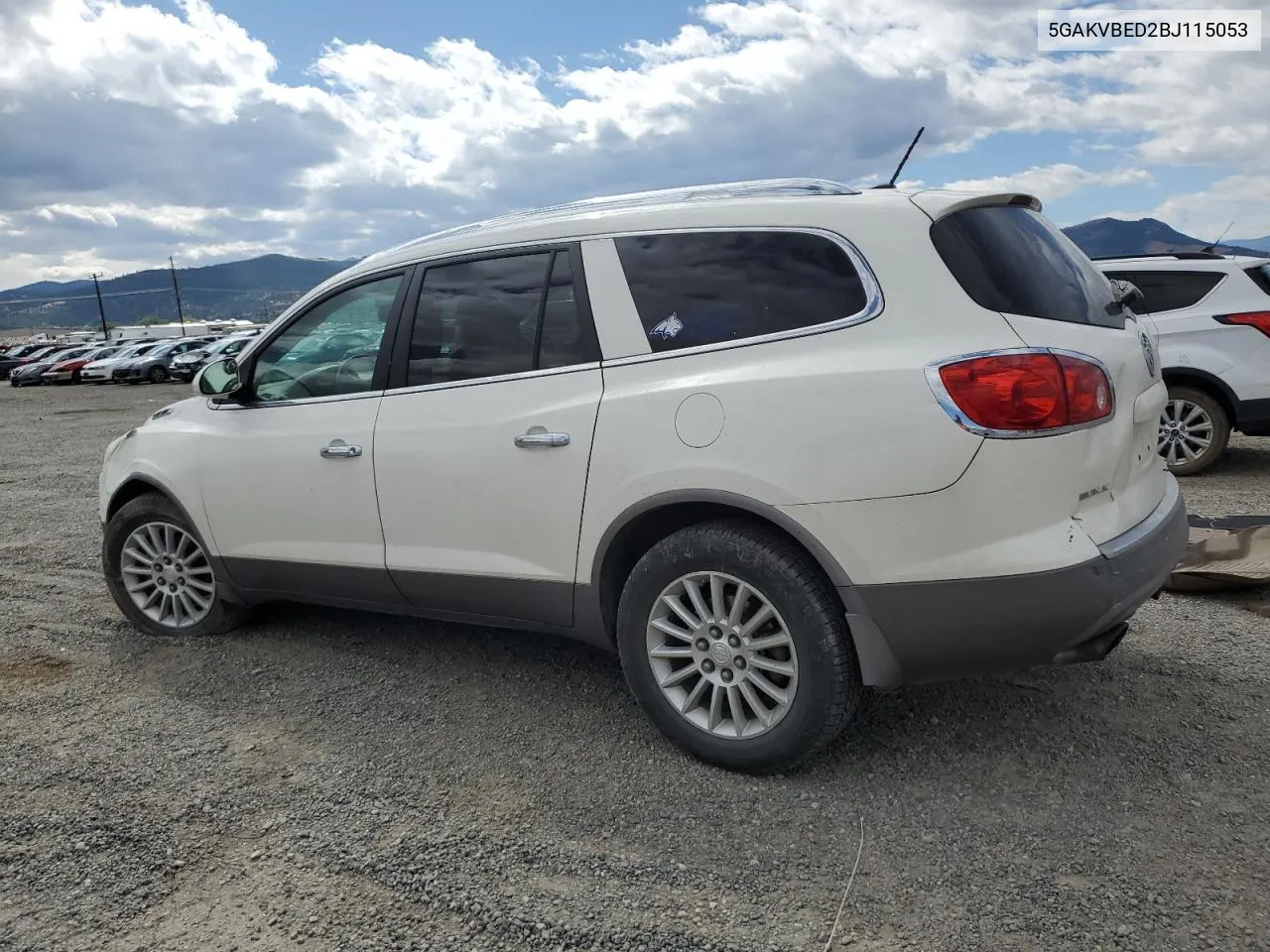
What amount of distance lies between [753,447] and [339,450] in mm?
1799

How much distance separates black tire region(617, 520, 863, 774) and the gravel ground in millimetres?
120

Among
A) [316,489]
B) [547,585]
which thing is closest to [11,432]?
[316,489]

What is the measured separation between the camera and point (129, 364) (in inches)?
1415

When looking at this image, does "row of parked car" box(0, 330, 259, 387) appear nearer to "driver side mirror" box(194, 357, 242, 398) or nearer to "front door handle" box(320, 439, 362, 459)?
"driver side mirror" box(194, 357, 242, 398)

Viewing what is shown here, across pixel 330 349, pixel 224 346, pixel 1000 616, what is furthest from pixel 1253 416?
pixel 224 346

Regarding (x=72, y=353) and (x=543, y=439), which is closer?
(x=543, y=439)

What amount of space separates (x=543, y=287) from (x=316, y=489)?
1309mm

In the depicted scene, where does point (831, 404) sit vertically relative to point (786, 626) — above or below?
above

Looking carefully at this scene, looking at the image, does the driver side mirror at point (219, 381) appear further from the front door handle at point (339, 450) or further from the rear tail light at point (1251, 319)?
the rear tail light at point (1251, 319)

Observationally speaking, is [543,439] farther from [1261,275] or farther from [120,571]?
[1261,275]

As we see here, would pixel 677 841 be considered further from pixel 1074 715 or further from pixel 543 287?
pixel 543 287

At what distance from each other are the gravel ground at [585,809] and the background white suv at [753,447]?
14.6 inches

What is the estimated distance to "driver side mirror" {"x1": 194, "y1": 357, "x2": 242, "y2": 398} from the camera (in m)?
4.34

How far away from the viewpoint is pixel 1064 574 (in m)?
2.67
